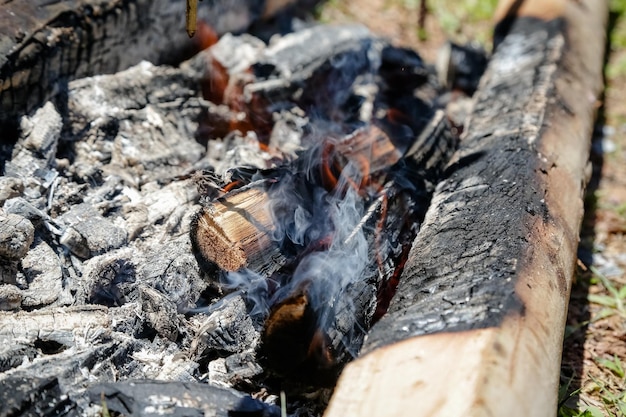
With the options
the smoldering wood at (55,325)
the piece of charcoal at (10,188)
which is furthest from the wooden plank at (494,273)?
the piece of charcoal at (10,188)

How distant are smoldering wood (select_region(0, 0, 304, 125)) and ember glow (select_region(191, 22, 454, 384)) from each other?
362 mm

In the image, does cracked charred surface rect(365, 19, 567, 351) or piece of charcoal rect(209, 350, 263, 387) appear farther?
piece of charcoal rect(209, 350, 263, 387)

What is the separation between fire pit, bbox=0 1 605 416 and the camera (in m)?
1.87

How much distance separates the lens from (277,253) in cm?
239

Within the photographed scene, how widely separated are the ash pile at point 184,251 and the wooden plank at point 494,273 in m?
0.24

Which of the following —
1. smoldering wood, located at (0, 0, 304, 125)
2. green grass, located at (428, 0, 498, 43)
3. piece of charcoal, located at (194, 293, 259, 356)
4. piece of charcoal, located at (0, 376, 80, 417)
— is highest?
smoldering wood, located at (0, 0, 304, 125)

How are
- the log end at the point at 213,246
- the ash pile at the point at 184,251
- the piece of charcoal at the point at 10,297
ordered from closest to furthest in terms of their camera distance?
the ash pile at the point at 184,251 < the piece of charcoal at the point at 10,297 < the log end at the point at 213,246

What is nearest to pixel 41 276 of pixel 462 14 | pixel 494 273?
pixel 494 273

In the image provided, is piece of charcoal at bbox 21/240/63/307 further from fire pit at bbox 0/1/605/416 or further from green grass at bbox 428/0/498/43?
green grass at bbox 428/0/498/43

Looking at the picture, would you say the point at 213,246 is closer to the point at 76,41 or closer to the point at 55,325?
the point at 55,325

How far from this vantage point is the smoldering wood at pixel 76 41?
271 centimetres

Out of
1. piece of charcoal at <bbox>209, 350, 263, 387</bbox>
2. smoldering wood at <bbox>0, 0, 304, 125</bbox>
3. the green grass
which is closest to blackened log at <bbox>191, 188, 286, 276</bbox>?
piece of charcoal at <bbox>209, 350, 263, 387</bbox>

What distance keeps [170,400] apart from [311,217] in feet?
3.18

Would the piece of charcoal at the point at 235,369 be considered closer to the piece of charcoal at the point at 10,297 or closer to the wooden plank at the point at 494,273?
the wooden plank at the point at 494,273
